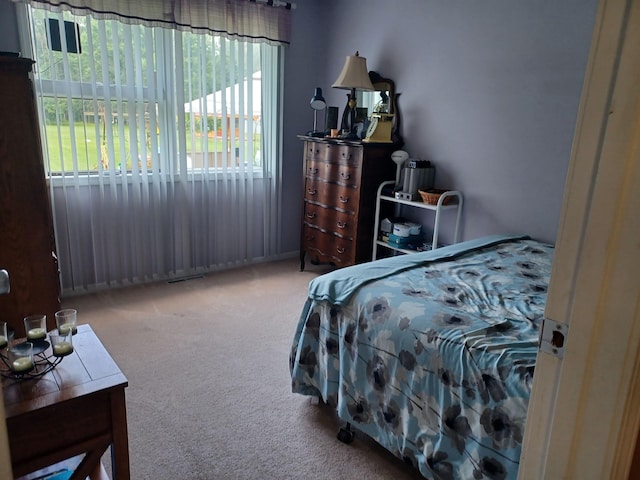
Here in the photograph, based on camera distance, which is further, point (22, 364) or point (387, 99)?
point (387, 99)

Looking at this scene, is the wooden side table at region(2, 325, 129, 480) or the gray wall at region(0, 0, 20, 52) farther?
the gray wall at region(0, 0, 20, 52)

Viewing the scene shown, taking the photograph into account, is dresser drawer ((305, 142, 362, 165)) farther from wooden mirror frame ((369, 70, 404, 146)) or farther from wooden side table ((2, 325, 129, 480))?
wooden side table ((2, 325, 129, 480))

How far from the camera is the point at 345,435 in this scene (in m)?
1.91

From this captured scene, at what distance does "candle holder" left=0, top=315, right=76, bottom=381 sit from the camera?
1.35 metres

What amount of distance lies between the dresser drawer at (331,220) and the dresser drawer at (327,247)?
0.16 feet

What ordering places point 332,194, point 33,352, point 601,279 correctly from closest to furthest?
point 601,279 → point 33,352 → point 332,194

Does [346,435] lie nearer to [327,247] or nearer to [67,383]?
[67,383]

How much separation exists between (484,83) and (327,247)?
1.74 metres

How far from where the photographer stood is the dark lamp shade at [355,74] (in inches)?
138

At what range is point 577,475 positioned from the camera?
0.73 m

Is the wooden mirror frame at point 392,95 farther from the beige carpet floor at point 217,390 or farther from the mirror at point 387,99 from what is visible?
the beige carpet floor at point 217,390

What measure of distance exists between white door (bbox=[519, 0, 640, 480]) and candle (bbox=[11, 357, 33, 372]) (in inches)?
54.8

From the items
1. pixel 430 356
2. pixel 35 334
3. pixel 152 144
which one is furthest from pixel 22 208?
pixel 430 356

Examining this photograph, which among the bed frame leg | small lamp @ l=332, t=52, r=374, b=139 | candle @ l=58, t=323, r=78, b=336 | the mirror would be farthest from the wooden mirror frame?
candle @ l=58, t=323, r=78, b=336
